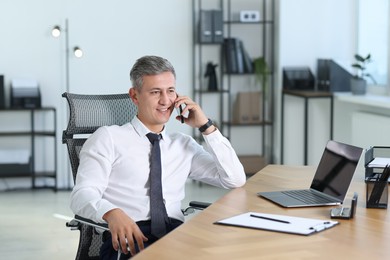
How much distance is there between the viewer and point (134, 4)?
287 inches

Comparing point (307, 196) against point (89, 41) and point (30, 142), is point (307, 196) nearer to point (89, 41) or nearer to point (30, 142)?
point (89, 41)

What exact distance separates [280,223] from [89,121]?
1.23 meters

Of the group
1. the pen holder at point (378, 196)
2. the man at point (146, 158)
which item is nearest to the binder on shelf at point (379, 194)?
the pen holder at point (378, 196)

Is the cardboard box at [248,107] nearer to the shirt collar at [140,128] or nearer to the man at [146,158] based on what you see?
the man at [146,158]

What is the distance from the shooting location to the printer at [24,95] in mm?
6984

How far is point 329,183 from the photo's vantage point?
3105mm

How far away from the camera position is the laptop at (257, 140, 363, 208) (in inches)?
118

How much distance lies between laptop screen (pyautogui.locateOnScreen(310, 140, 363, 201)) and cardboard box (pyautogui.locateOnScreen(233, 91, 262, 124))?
166 inches

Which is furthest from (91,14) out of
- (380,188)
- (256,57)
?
(380,188)

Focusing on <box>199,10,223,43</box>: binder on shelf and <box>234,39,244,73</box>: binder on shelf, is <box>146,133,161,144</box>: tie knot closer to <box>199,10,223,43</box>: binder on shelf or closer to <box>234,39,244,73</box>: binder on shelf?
<box>199,10,223,43</box>: binder on shelf

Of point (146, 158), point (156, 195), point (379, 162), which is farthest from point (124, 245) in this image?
point (379, 162)

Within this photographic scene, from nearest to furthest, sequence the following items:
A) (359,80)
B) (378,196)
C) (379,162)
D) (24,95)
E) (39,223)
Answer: (378,196), (379,162), (39,223), (359,80), (24,95)

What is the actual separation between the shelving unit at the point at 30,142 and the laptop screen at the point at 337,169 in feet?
14.0

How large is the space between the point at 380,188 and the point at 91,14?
4717 millimetres
